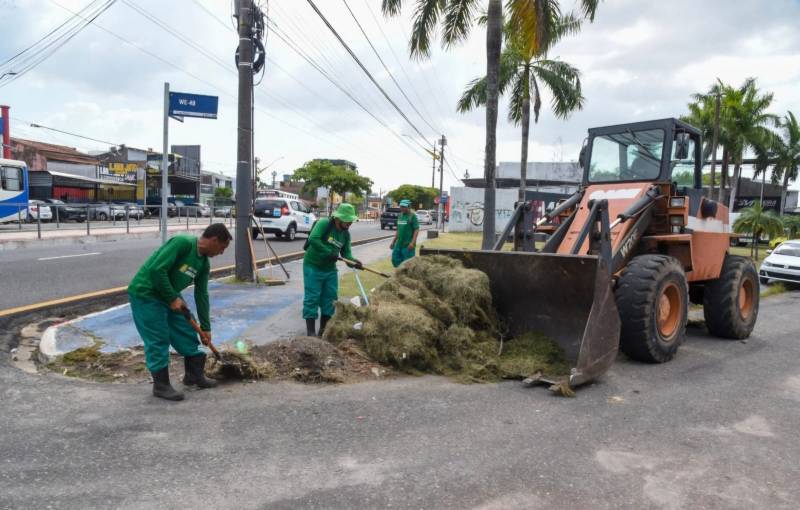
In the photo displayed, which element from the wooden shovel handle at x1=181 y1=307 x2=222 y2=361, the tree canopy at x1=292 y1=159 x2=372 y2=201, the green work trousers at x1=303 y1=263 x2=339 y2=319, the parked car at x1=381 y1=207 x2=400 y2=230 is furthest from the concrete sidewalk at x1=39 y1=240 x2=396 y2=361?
the tree canopy at x1=292 y1=159 x2=372 y2=201

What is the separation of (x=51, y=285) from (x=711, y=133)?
35.2 m

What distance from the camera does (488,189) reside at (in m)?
14.6

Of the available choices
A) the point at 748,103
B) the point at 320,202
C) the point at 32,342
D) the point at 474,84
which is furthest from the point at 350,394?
the point at 320,202

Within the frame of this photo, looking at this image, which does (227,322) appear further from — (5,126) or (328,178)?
(328,178)

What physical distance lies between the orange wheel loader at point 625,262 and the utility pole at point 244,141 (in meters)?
5.12

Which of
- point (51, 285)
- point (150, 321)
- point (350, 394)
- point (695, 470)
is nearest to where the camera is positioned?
point (695, 470)

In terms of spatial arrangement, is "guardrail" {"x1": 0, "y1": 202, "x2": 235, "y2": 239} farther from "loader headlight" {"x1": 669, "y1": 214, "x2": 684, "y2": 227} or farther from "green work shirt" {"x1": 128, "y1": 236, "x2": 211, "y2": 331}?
"loader headlight" {"x1": 669, "y1": 214, "x2": 684, "y2": 227}

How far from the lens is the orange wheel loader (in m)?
5.71

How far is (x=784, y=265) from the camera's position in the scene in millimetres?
16156

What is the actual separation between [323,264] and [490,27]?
30.9 ft

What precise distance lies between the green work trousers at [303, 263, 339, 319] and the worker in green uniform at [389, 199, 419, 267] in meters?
3.87

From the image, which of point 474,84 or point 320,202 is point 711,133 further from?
point 320,202

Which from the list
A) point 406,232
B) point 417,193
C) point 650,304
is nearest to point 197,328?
point 650,304

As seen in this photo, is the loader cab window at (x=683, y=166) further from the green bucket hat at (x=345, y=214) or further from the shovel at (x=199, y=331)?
the shovel at (x=199, y=331)
